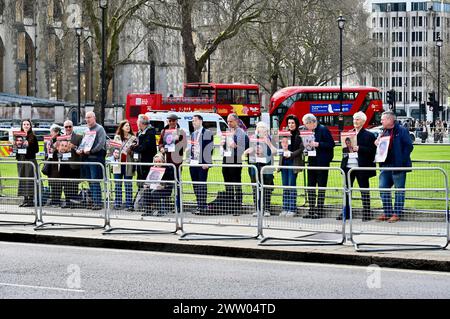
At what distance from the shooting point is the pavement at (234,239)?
12.6 metres

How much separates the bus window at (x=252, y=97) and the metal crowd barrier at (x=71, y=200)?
54959 millimetres

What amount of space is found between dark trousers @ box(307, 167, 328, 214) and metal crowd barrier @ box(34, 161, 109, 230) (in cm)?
316

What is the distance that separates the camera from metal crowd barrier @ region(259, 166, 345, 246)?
13.7 m

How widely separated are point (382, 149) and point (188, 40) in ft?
106

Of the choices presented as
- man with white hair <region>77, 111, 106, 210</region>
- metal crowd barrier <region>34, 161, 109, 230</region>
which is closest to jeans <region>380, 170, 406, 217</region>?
metal crowd barrier <region>34, 161, 109, 230</region>

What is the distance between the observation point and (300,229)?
14188 mm

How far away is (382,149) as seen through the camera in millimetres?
15578

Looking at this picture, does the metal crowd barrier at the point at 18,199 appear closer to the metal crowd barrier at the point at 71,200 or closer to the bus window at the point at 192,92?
the metal crowd barrier at the point at 71,200

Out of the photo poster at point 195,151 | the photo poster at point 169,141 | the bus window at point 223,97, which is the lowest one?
the photo poster at point 195,151

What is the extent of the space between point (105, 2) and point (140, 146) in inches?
822

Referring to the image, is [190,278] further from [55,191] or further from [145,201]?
[55,191]

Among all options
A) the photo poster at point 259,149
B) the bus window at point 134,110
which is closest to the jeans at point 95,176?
the photo poster at point 259,149

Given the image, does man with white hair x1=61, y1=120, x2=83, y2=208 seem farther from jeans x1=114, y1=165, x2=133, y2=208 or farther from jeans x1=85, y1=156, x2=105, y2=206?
jeans x1=114, y1=165, x2=133, y2=208

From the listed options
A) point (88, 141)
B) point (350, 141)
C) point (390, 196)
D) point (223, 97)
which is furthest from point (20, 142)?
point (223, 97)
